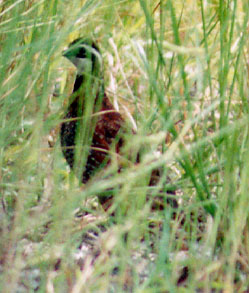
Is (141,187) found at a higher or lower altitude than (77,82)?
higher

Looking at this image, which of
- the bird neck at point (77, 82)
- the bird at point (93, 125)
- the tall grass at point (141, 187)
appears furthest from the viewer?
the bird neck at point (77, 82)

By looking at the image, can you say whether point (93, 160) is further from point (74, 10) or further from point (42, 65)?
point (74, 10)

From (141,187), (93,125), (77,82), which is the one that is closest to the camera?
(141,187)

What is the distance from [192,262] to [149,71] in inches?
20.5

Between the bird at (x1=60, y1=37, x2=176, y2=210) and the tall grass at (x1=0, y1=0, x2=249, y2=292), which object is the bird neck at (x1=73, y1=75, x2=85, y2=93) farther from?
the tall grass at (x1=0, y1=0, x2=249, y2=292)

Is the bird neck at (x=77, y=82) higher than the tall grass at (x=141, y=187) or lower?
lower

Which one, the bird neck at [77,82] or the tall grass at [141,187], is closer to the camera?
the tall grass at [141,187]

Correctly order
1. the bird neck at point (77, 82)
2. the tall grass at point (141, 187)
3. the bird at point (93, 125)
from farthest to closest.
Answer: the bird neck at point (77, 82) < the bird at point (93, 125) < the tall grass at point (141, 187)

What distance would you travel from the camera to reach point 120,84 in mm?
2965

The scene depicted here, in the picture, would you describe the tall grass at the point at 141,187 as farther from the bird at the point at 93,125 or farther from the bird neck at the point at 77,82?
the bird neck at the point at 77,82

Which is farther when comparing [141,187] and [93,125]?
[93,125]

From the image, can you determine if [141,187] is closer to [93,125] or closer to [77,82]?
[93,125]

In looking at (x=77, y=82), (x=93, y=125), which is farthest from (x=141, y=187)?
(x=77, y=82)

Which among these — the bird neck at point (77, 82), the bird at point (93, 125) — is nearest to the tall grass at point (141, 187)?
the bird at point (93, 125)
